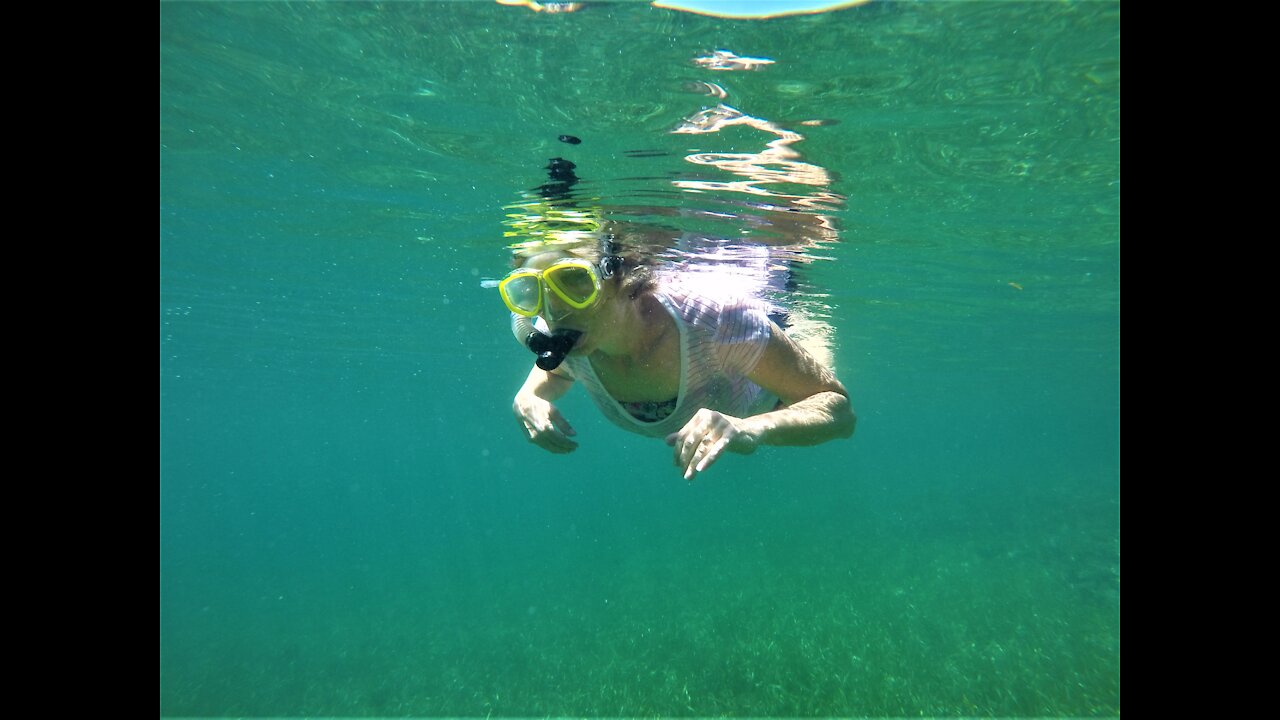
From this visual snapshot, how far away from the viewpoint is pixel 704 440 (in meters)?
3.43

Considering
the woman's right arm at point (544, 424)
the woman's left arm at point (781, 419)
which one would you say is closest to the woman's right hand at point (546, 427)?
the woman's right arm at point (544, 424)

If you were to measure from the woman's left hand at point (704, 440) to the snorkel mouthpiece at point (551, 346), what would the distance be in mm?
1729

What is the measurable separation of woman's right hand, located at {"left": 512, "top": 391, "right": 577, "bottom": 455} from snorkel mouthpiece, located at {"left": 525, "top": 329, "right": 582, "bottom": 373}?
0.38 meters

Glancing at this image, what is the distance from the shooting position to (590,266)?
17.4 feet

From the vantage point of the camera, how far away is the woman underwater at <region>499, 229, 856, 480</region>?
497cm

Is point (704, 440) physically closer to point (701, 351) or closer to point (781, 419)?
point (781, 419)

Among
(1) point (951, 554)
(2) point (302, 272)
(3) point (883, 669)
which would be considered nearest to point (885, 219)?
(3) point (883, 669)

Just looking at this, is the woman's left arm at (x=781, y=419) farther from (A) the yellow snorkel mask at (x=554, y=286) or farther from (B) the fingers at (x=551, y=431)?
(A) the yellow snorkel mask at (x=554, y=286)

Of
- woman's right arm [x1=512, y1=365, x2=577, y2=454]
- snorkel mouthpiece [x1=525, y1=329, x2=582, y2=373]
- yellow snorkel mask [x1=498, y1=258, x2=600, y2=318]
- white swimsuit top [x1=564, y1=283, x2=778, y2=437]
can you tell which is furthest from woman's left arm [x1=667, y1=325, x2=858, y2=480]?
yellow snorkel mask [x1=498, y1=258, x2=600, y2=318]

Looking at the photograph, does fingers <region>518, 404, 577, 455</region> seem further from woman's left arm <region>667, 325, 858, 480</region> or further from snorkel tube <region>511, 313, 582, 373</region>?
woman's left arm <region>667, 325, 858, 480</region>

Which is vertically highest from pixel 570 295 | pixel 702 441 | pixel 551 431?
pixel 570 295

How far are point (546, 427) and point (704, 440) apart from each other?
5.82 feet

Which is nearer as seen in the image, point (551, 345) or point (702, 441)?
point (702, 441)

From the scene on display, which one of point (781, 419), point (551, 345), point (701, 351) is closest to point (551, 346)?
point (551, 345)
